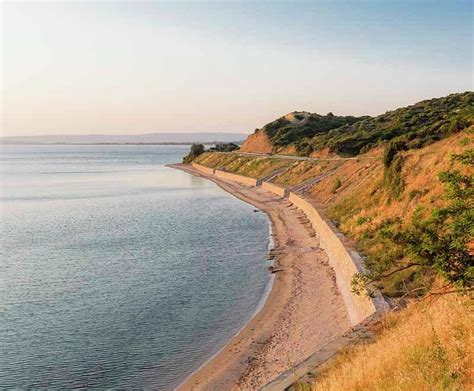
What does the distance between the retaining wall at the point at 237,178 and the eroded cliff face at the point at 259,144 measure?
13.8 m

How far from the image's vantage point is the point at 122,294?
23.9 m

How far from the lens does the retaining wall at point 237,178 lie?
75.8 metres

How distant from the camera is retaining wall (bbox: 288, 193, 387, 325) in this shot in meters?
18.0

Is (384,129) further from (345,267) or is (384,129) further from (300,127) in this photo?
(345,267)

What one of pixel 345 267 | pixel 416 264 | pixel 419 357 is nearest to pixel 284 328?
pixel 345 267

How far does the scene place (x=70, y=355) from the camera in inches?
687

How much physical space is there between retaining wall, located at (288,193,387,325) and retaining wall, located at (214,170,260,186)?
117 ft

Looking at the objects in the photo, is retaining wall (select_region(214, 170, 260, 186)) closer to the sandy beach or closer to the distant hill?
the distant hill

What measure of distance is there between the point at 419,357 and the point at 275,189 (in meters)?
53.0

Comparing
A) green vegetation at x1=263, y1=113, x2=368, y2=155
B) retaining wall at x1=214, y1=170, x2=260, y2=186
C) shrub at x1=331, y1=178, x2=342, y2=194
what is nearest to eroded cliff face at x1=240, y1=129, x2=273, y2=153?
green vegetation at x1=263, y1=113, x2=368, y2=155

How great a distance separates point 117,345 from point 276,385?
24.8 ft

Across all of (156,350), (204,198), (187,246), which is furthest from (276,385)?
(204,198)

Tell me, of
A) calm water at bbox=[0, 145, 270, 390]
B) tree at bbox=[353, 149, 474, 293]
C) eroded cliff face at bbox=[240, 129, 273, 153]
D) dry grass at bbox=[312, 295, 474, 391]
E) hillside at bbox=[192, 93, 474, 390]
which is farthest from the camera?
eroded cliff face at bbox=[240, 129, 273, 153]

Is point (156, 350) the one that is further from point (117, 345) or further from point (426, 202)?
point (426, 202)
